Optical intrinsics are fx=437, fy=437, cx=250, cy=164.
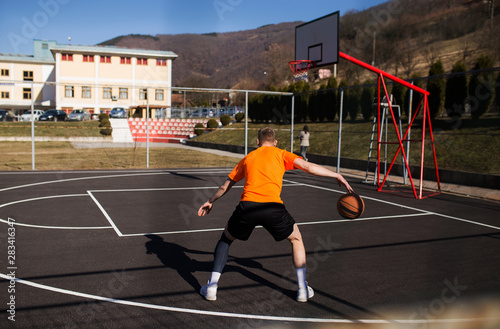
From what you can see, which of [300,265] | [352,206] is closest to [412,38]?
[352,206]

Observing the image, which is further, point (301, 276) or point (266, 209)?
point (301, 276)

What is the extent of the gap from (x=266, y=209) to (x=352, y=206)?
1.27 metres

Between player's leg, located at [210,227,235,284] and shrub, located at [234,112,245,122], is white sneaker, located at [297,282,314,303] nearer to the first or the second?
player's leg, located at [210,227,235,284]

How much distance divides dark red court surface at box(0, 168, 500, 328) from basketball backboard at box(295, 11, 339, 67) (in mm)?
4872

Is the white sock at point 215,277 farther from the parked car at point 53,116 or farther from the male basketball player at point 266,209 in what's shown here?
the parked car at point 53,116

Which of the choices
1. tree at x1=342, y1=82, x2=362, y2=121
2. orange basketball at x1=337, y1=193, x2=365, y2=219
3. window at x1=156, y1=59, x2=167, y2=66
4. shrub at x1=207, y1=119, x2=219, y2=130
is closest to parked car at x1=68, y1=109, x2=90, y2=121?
shrub at x1=207, y1=119, x2=219, y2=130

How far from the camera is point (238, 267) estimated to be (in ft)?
18.2

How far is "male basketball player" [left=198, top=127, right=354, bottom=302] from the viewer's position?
4.35 metres

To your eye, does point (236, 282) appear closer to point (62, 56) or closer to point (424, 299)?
point (424, 299)

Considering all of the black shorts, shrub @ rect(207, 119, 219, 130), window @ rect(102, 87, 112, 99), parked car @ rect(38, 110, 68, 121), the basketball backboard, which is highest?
window @ rect(102, 87, 112, 99)

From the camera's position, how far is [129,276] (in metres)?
5.15

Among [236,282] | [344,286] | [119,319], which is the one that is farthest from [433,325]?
[119,319]

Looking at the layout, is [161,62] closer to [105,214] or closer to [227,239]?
[105,214]

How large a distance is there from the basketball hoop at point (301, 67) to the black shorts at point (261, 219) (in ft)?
32.8
